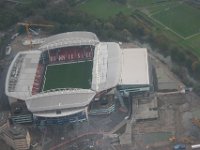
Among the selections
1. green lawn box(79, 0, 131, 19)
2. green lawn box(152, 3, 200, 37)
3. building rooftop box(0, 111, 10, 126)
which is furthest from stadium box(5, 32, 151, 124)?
green lawn box(79, 0, 131, 19)

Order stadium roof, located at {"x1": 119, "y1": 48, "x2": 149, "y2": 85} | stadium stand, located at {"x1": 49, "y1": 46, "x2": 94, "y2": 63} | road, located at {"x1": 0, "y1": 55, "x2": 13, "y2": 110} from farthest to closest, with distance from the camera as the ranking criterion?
stadium stand, located at {"x1": 49, "y1": 46, "x2": 94, "y2": 63} < road, located at {"x1": 0, "y1": 55, "x2": 13, "y2": 110} < stadium roof, located at {"x1": 119, "y1": 48, "x2": 149, "y2": 85}

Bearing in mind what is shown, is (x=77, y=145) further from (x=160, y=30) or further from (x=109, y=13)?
(x=109, y=13)

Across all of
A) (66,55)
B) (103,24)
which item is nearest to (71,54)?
(66,55)

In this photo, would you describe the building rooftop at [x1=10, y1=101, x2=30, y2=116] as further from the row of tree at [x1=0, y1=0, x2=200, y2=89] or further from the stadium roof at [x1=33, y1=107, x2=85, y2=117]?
the row of tree at [x1=0, y1=0, x2=200, y2=89]

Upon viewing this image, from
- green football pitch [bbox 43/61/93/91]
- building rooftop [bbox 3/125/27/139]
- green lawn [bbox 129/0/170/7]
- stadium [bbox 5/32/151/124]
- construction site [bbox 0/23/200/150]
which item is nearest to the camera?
building rooftop [bbox 3/125/27/139]

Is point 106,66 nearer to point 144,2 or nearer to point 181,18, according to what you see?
point 181,18

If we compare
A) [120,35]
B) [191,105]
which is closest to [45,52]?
[120,35]
